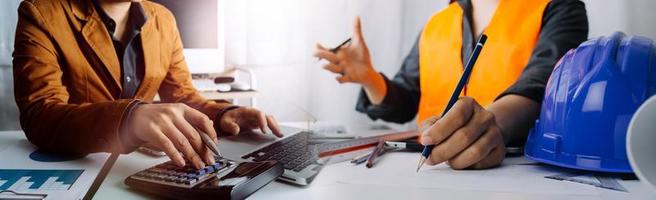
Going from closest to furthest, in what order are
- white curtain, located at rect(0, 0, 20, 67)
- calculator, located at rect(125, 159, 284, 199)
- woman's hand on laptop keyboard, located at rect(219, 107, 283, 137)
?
calculator, located at rect(125, 159, 284, 199) → white curtain, located at rect(0, 0, 20, 67) → woman's hand on laptop keyboard, located at rect(219, 107, 283, 137)

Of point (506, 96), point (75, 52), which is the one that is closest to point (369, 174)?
point (506, 96)

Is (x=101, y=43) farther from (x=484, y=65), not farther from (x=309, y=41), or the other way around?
(x=484, y=65)

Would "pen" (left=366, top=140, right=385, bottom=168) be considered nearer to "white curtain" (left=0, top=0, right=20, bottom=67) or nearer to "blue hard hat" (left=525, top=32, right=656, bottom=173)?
"blue hard hat" (left=525, top=32, right=656, bottom=173)

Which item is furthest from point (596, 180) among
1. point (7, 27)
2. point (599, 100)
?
point (7, 27)

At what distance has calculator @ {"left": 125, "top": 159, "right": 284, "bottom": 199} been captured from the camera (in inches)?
14.1

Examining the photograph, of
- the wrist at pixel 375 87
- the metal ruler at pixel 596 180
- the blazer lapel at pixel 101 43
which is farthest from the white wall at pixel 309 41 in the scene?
the metal ruler at pixel 596 180

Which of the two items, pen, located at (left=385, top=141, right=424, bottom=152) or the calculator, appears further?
pen, located at (left=385, top=141, right=424, bottom=152)

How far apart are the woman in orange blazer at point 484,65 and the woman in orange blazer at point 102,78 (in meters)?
0.18

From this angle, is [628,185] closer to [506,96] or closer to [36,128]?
[506,96]

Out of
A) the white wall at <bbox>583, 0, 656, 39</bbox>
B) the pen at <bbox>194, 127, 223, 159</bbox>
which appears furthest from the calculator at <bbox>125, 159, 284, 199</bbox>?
the white wall at <bbox>583, 0, 656, 39</bbox>

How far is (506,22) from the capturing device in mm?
571

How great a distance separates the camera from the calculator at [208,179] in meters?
0.36

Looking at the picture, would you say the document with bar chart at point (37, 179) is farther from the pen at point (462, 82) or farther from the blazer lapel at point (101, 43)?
the pen at point (462, 82)

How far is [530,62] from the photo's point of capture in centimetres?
56
